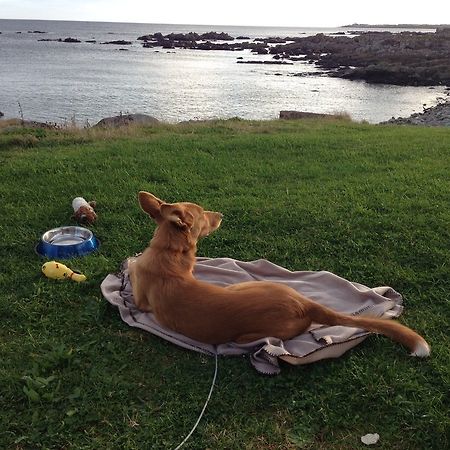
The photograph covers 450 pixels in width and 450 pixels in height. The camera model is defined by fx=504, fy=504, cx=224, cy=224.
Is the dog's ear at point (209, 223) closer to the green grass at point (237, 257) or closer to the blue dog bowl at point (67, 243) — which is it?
the green grass at point (237, 257)

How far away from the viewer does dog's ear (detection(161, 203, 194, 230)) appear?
427 centimetres

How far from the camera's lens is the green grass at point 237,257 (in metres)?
3.41

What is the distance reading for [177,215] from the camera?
4309 millimetres

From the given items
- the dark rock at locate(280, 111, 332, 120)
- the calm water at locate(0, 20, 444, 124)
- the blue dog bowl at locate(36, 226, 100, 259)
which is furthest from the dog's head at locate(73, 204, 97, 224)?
the dark rock at locate(280, 111, 332, 120)

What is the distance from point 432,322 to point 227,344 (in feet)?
6.16

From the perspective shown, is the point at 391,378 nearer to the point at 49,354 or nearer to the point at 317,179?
the point at 49,354

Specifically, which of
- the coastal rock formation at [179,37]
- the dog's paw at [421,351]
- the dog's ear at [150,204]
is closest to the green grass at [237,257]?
the dog's paw at [421,351]

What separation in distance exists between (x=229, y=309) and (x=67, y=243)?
2.79 m

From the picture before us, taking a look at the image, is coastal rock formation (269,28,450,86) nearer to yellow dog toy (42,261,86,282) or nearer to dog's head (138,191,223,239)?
dog's head (138,191,223,239)

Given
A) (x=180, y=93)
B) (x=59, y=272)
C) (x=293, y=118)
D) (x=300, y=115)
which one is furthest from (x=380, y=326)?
(x=180, y=93)

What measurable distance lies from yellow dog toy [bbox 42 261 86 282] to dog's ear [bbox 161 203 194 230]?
4.35ft

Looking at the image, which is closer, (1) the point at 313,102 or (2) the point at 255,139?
(2) the point at 255,139

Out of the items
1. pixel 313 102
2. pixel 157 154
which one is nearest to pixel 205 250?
pixel 157 154

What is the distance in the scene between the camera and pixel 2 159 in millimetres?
9477
